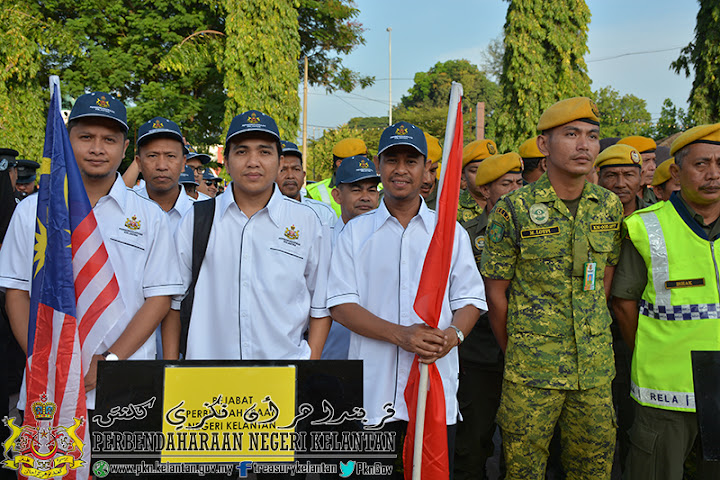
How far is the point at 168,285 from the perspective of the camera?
2643 mm

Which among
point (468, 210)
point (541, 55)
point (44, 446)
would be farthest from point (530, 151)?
point (541, 55)

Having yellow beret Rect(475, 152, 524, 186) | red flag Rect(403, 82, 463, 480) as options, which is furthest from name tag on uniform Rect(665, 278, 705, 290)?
yellow beret Rect(475, 152, 524, 186)

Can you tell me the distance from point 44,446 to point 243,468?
906 millimetres

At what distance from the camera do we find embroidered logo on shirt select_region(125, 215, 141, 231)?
2.69m

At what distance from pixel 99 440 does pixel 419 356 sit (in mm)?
1349

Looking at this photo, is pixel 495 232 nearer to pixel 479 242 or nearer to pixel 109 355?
pixel 479 242

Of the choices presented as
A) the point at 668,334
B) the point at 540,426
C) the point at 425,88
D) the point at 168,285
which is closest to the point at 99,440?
the point at 168,285

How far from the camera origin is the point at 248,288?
2643 mm

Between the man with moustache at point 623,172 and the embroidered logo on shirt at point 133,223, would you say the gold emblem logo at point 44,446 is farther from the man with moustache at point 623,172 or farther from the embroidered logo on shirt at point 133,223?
the man with moustache at point 623,172

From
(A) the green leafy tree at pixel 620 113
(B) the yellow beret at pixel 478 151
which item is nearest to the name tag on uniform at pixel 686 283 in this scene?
(B) the yellow beret at pixel 478 151

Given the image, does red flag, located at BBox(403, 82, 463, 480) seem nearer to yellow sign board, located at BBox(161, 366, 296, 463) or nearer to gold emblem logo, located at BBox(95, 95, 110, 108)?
yellow sign board, located at BBox(161, 366, 296, 463)

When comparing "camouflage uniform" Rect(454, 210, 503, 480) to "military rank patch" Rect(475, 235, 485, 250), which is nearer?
"camouflage uniform" Rect(454, 210, 503, 480)

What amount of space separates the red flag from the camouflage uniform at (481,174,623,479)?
62cm

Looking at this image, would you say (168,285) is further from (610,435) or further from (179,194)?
(610,435)
